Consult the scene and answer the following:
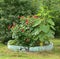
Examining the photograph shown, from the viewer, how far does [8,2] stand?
14.5 metres

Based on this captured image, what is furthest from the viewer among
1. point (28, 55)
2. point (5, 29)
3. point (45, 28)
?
point (5, 29)

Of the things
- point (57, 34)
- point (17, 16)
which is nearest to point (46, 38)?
point (17, 16)

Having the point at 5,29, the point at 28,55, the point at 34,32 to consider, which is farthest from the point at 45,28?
the point at 5,29

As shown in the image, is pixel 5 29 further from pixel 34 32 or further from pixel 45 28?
pixel 45 28

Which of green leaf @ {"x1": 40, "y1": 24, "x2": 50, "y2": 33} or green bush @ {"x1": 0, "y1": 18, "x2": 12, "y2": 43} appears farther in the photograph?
green bush @ {"x1": 0, "y1": 18, "x2": 12, "y2": 43}

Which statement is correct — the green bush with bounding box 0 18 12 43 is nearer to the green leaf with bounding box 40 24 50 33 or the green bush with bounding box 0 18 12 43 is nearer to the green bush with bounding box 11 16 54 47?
the green bush with bounding box 11 16 54 47

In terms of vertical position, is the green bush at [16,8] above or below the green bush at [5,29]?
Result: above

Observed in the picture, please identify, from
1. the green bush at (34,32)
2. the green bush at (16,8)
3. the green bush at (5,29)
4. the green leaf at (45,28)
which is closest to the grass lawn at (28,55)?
the green bush at (34,32)

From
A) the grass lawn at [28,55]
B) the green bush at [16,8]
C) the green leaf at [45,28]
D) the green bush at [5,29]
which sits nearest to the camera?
the grass lawn at [28,55]

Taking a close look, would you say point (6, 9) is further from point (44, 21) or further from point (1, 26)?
point (44, 21)

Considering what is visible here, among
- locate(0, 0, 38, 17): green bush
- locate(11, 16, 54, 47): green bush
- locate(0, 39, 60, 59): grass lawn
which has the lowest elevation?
locate(0, 39, 60, 59): grass lawn

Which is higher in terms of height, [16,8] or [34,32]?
[16,8]

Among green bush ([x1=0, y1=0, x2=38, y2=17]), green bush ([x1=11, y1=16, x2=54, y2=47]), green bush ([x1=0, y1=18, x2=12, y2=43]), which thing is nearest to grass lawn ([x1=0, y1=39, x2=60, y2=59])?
green bush ([x1=11, y1=16, x2=54, y2=47])

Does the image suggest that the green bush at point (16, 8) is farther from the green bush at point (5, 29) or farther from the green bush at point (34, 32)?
the green bush at point (34, 32)
